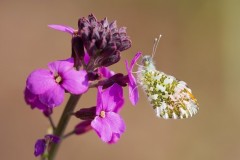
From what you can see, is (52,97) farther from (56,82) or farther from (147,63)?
(147,63)

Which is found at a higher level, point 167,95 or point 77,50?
point 77,50

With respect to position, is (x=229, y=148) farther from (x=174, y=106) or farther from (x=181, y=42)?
(x=174, y=106)

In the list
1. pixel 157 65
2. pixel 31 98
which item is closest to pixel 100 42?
pixel 31 98

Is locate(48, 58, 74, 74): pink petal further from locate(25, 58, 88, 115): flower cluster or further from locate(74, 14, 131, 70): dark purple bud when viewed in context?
locate(74, 14, 131, 70): dark purple bud

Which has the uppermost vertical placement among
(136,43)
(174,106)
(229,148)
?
(174,106)

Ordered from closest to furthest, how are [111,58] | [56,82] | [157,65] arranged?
[56,82]
[111,58]
[157,65]

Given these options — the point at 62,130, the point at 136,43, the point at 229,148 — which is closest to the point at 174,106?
the point at 62,130
